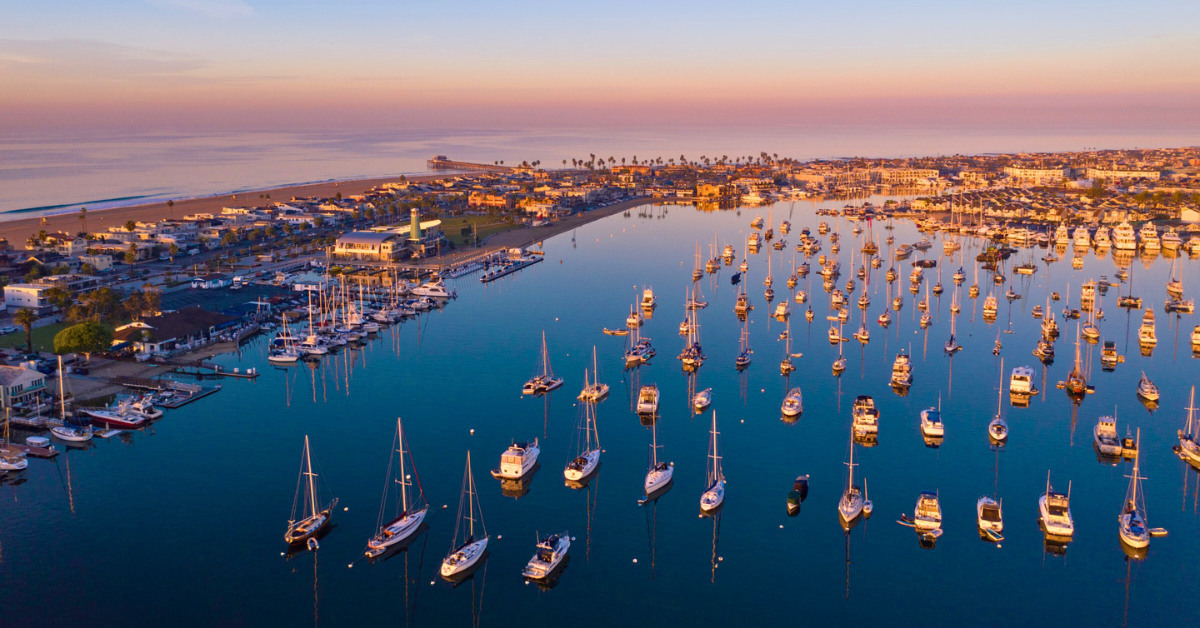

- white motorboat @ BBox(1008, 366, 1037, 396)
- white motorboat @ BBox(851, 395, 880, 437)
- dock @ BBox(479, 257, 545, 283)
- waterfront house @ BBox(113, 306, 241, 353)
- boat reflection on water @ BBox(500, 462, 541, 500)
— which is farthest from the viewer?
dock @ BBox(479, 257, 545, 283)

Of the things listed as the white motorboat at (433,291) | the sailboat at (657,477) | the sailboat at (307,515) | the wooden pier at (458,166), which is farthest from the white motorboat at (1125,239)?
the wooden pier at (458,166)

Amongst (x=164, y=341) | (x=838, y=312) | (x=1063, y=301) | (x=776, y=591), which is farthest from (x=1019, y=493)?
(x=164, y=341)

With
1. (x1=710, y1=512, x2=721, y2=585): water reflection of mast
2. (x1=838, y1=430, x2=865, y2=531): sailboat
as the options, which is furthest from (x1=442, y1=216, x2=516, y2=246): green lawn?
(x1=838, y1=430, x2=865, y2=531): sailboat

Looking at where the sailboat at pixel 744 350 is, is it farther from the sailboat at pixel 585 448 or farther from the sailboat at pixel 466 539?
the sailboat at pixel 466 539

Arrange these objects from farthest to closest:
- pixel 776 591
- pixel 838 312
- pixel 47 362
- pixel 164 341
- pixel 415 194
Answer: pixel 415 194
pixel 838 312
pixel 164 341
pixel 47 362
pixel 776 591

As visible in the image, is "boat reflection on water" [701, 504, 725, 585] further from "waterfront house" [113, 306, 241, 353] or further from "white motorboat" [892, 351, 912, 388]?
"waterfront house" [113, 306, 241, 353]

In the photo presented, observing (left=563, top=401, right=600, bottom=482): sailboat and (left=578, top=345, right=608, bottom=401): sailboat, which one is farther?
(left=578, top=345, right=608, bottom=401): sailboat

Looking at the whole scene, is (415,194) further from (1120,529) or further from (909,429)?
(1120,529)
